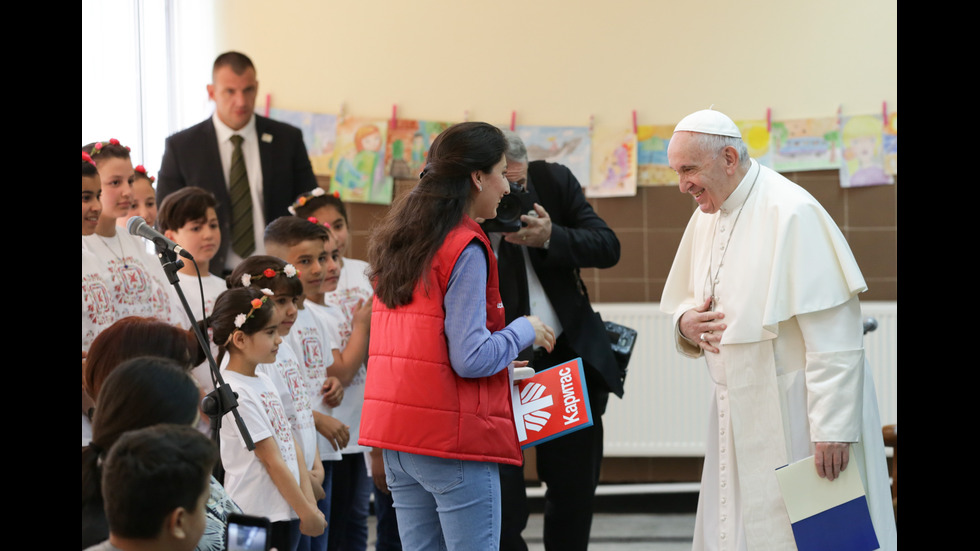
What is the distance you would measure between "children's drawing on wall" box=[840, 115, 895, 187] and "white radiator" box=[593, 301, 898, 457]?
0.64 meters

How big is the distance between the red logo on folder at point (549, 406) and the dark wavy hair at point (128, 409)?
0.99m

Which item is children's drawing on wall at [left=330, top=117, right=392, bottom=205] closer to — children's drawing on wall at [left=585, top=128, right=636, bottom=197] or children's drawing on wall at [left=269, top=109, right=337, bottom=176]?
children's drawing on wall at [left=269, top=109, right=337, bottom=176]

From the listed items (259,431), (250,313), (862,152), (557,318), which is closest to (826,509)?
(557,318)

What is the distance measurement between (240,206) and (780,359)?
2.49 meters

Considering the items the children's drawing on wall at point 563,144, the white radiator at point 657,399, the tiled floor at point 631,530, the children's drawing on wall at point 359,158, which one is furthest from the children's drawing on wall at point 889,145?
the children's drawing on wall at point 359,158

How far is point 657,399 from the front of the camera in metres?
4.82

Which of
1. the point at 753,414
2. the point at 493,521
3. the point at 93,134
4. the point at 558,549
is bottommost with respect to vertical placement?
the point at 558,549

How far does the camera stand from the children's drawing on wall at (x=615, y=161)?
494cm

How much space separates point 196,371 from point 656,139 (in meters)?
2.93

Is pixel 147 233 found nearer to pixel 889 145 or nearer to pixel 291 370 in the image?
pixel 291 370

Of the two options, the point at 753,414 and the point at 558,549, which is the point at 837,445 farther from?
the point at 558,549

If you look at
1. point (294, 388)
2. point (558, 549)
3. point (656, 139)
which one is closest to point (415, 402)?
point (294, 388)

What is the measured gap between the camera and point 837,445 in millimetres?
2244

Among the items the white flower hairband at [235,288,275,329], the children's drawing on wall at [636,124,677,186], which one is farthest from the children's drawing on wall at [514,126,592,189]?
the white flower hairband at [235,288,275,329]
